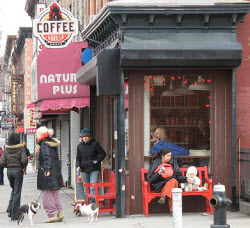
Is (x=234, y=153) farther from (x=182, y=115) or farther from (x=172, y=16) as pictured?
(x=172, y=16)

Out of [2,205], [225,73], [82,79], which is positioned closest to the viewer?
[225,73]

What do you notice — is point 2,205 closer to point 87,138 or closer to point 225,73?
point 87,138

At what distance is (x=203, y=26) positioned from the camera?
457 inches

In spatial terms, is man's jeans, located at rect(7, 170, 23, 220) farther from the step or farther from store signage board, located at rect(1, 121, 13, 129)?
store signage board, located at rect(1, 121, 13, 129)

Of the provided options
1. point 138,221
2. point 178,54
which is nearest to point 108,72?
point 178,54

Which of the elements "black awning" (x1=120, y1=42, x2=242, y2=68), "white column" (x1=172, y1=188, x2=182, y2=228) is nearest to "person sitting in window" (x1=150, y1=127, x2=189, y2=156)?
"black awning" (x1=120, y1=42, x2=242, y2=68)

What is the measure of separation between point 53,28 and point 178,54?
17.9ft

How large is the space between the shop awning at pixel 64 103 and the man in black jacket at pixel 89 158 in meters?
2.88

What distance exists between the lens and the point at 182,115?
38.9ft

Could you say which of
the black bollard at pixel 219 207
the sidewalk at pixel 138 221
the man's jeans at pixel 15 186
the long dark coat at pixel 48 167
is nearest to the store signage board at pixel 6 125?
the sidewalk at pixel 138 221

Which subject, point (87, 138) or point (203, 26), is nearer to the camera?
point (203, 26)

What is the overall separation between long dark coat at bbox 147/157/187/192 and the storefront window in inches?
22.9

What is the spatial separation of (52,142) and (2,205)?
16.8ft

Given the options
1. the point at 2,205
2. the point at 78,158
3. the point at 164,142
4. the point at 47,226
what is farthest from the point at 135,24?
the point at 2,205
